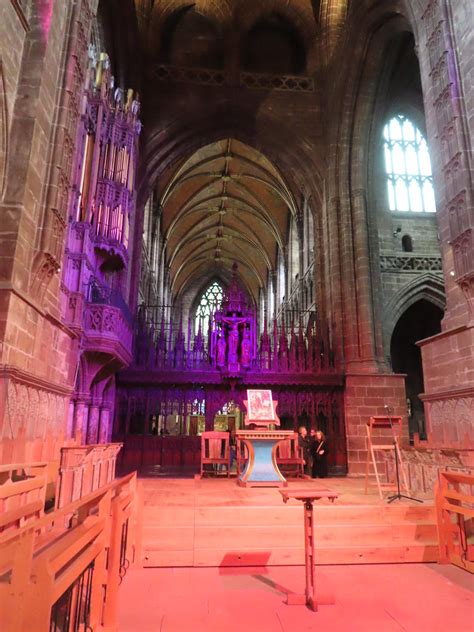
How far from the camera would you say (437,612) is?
3451mm

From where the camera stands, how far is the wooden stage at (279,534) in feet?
15.7

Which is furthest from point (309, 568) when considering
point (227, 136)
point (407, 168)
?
point (407, 168)

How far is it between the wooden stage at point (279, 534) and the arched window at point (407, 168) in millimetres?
13804

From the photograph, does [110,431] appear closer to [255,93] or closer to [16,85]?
[16,85]

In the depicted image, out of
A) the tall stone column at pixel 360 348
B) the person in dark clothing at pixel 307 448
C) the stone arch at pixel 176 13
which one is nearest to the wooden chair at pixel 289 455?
the person in dark clothing at pixel 307 448

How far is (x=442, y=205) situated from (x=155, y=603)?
7418 mm

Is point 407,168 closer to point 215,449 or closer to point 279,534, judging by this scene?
point 215,449

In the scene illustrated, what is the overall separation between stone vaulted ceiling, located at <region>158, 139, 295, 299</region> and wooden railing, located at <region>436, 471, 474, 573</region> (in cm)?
1845

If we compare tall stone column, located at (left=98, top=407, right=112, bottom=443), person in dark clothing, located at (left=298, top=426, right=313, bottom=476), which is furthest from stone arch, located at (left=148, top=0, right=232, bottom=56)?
person in dark clothing, located at (left=298, top=426, right=313, bottom=476)

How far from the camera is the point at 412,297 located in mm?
15680

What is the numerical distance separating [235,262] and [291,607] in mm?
12431

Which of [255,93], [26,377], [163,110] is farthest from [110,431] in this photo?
[255,93]

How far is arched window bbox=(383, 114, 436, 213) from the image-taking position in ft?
56.1

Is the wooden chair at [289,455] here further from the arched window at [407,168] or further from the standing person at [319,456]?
the arched window at [407,168]
